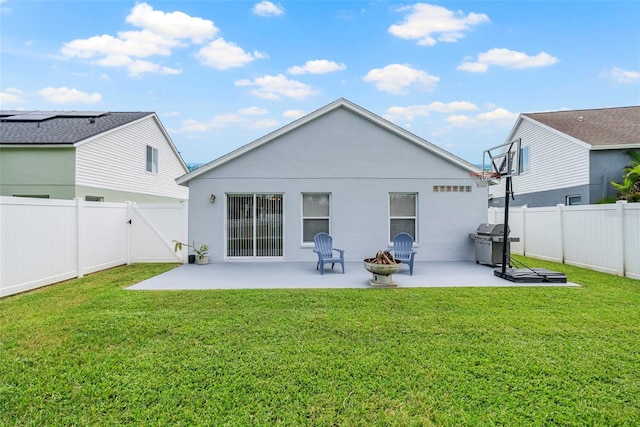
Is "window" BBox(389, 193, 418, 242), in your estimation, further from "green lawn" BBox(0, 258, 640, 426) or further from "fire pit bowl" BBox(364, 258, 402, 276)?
"green lawn" BBox(0, 258, 640, 426)

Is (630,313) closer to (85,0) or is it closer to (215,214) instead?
(215,214)

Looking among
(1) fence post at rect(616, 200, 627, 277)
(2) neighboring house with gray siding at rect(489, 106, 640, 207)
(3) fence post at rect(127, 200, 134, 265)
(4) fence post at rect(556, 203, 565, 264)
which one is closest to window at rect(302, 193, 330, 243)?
(3) fence post at rect(127, 200, 134, 265)

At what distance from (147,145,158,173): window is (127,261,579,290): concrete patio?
383 inches

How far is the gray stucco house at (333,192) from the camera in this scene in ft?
32.3

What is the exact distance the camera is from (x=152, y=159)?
1666cm

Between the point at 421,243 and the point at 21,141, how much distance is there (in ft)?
51.7

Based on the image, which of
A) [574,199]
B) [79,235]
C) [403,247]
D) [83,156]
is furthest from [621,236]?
[83,156]

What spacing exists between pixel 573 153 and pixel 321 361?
1602cm

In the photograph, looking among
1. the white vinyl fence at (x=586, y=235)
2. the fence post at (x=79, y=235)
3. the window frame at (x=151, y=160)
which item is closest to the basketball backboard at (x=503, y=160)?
the white vinyl fence at (x=586, y=235)

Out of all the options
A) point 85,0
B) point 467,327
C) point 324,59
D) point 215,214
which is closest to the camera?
point 467,327

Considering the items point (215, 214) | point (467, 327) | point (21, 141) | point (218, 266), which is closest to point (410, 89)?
point (215, 214)

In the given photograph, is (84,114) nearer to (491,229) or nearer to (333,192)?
(333,192)

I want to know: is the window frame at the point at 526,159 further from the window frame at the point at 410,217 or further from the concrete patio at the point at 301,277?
the concrete patio at the point at 301,277

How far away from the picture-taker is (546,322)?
4426mm
